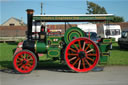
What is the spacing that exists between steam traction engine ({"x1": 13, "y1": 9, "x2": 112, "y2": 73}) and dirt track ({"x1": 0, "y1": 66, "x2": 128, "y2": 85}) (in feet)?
1.04

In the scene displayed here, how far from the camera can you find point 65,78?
18.6 ft

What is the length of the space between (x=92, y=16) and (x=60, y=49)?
1648 millimetres

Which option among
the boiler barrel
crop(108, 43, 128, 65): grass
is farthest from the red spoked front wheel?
crop(108, 43, 128, 65): grass

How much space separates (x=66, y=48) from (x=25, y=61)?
4.77 ft

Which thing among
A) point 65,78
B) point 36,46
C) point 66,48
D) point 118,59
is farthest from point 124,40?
point 65,78

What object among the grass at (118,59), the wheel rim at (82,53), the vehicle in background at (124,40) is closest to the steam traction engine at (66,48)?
the wheel rim at (82,53)

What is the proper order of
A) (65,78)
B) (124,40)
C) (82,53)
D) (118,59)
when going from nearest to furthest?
(65,78) < (82,53) < (118,59) < (124,40)

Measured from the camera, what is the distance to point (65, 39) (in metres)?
6.59

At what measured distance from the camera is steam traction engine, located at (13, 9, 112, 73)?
633 cm

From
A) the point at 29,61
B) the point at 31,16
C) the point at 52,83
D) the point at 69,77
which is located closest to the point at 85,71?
the point at 69,77

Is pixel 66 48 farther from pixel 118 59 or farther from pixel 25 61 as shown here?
pixel 118 59

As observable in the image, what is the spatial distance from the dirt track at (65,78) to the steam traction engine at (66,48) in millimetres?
318

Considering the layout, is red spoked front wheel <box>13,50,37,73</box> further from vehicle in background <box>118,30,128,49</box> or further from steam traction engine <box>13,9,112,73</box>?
vehicle in background <box>118,30,128,49</box>

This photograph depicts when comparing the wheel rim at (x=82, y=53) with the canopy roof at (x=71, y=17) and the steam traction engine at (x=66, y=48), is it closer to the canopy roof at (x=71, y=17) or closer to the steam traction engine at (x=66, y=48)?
the steam traction engine at (x=66, y=48)
